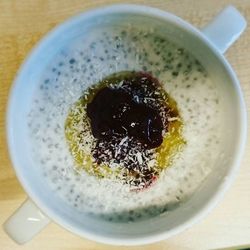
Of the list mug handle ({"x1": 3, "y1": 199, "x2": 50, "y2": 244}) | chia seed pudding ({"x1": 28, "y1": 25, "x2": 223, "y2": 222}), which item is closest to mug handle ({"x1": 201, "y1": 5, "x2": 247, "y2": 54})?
chia seed pudding ({"x1": 28, "y1": 25, "x2": 223, "y2": 222})

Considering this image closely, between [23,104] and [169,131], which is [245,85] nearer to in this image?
[169,131]

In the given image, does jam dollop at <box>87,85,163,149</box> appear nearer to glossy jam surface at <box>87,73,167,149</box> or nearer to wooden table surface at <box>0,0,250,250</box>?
glossy jam surface at <box>87,73,167,149</box>

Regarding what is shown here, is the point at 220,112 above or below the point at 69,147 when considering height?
above

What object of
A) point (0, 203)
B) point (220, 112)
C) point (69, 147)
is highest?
point (220, 112)

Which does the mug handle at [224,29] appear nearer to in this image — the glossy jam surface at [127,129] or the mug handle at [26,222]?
the glossy jam surface at [127,129]

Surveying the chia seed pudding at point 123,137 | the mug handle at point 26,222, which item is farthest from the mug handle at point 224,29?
the mug handle at point 26,222

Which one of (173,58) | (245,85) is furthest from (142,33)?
(245,85)
